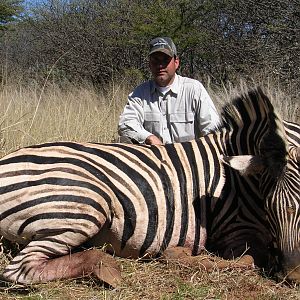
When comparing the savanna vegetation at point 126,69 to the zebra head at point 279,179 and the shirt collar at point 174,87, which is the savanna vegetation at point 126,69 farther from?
the shirt collar at point 174,87

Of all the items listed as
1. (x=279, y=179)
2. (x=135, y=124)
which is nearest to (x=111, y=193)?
(x=279, y=179)

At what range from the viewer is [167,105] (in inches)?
172

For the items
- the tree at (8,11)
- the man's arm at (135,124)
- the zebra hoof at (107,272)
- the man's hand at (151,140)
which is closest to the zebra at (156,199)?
the zebra hoof at (107,272)

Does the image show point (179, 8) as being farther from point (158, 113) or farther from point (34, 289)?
point (34, 289)

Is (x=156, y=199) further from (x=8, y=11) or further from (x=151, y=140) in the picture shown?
(x=8, y=11)

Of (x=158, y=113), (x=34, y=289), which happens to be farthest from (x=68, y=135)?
(x=34, y=289)

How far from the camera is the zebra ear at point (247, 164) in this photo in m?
2.68

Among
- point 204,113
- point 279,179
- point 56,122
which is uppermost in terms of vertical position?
point 204,113

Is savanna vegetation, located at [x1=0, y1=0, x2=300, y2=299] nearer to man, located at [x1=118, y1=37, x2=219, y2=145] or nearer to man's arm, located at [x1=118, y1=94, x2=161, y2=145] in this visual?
man, located at [x1=118, y1=37, x2=219, y2=145]

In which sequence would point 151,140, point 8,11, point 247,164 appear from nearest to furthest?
1. point 247,164
2. point 151,140
3. point 8,11

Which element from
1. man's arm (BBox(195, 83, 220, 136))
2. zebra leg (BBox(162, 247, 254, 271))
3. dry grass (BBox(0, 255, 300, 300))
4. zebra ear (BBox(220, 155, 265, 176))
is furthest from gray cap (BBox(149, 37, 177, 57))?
dry grass (BBox(0, 255, 300, 300))

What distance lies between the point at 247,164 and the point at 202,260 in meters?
0.57

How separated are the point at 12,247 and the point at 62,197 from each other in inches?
22.1

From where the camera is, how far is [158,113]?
4.36 m
